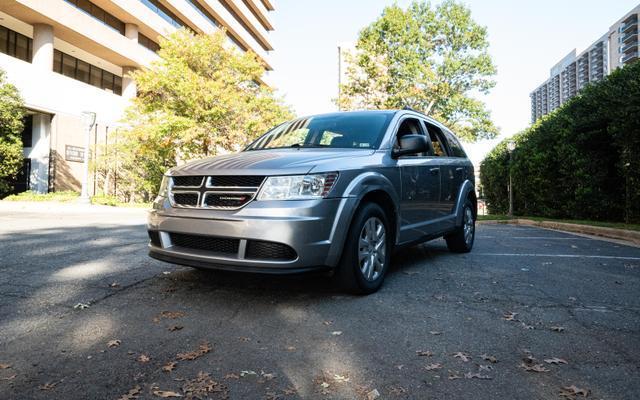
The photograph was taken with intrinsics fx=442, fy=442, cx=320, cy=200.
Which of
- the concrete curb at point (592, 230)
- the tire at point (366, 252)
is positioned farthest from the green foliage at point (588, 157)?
the tire at point (366, 252)

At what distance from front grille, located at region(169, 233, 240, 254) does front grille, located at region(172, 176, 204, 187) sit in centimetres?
42

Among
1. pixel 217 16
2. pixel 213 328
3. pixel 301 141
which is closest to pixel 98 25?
pixel 217 16

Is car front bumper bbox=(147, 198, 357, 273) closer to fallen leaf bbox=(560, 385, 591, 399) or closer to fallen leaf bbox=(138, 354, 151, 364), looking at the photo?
fallen leaf bbox=(138, 354, 151, 364)

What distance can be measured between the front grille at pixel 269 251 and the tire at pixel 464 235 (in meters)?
3.57

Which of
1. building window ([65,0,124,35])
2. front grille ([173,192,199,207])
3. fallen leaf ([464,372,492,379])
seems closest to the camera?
fallen leaf ([464,372,492,379])

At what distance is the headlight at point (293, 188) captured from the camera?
332cm

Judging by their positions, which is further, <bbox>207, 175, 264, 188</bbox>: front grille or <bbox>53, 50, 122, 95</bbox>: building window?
<bbox>53, 50, 122, 95</bbox>: building window

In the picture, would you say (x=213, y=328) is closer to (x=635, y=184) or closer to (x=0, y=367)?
(x=0, y=367)

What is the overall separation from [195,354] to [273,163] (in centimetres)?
156

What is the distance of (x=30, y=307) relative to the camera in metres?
3.36

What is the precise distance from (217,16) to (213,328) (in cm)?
4269

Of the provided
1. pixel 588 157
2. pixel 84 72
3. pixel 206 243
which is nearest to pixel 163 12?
pixel 84 72

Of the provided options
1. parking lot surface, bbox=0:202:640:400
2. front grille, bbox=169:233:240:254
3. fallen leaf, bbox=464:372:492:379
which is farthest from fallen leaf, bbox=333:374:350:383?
front grille, bbox=169:233:240:254

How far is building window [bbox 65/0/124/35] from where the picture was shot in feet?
84.3
